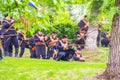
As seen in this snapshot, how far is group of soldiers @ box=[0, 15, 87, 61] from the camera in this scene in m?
16.0

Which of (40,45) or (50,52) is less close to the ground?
(40,45)

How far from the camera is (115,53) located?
30.9 feet

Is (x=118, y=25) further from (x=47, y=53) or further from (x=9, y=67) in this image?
(x=47, y=53)

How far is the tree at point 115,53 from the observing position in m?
9.26

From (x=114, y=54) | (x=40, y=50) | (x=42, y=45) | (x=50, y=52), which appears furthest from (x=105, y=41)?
(x=114, y=54)

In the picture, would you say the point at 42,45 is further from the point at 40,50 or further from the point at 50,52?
the point at 50,52

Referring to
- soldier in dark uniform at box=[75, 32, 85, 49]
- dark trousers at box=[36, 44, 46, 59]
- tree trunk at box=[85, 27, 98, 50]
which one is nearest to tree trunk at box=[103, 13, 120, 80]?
dark trousers at box=[36, 44, 46, 59]

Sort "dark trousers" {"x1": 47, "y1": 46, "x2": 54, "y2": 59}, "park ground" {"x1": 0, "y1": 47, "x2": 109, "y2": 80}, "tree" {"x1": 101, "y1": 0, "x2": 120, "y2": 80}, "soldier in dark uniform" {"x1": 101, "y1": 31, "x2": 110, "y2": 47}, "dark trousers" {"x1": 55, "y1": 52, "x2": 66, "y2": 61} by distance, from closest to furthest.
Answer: "tree" {"x1": 101, "y1": 0, "x2": 120, "y2": 80} < "park ground" {"x1": 0, "y1": 47, "x2": 109, "y2": 80} < "dark trousers" {"x1": 55, "y1": 52, "x2": 66, "y2": 61} < "dark trousers" {"x1": 47, "y1": 46, "x2": 54, "y2": 59} < "soldier in dark uniform" {"x1": 101, "y1": 31, "x2": 110, "y2": 47}

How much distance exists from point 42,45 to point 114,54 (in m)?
8.42

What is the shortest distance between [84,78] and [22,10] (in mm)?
5918

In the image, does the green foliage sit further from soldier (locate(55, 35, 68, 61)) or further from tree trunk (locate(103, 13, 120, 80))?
soldier (locate(55, 35, 68, 61))

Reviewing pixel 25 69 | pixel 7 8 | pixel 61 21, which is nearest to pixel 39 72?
pixel 25 69

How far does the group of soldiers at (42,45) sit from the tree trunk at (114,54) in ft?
18.2

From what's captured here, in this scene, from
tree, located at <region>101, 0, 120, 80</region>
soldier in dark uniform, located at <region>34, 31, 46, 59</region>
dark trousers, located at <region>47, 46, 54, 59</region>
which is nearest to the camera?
tree, located at <region>101, 0, 120, 80</region>
